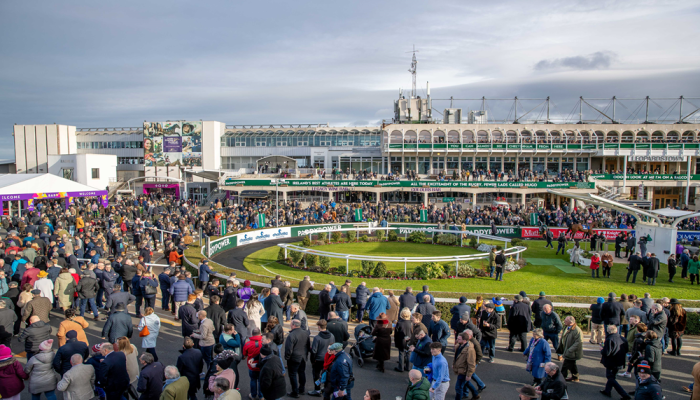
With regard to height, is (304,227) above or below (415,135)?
below

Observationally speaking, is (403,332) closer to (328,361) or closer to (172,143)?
(328,361)

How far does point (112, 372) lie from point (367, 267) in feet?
35.7

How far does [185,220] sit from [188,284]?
14390mm

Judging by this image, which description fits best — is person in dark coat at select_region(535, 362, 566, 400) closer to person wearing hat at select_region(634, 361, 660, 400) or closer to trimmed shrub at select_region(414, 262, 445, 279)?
person wearing hat at select_region(634, 361, 660, 400)

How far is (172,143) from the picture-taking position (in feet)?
146

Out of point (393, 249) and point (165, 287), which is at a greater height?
point (165, 287)

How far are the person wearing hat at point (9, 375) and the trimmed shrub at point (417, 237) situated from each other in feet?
64.5

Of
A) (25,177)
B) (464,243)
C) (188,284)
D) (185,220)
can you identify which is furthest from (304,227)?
(25,177)

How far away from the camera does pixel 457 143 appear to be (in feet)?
134

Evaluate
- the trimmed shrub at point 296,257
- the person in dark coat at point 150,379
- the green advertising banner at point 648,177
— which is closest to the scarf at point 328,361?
the person in dark coat at point 150,379

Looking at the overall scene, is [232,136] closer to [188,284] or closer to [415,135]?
[415,135]

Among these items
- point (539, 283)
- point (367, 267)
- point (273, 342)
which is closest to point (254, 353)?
point (273, 342)

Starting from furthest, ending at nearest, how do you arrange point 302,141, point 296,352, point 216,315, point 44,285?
point 302,141, point 44,285, point 216,315, point 296,352

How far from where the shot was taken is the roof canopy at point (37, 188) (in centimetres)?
2569
